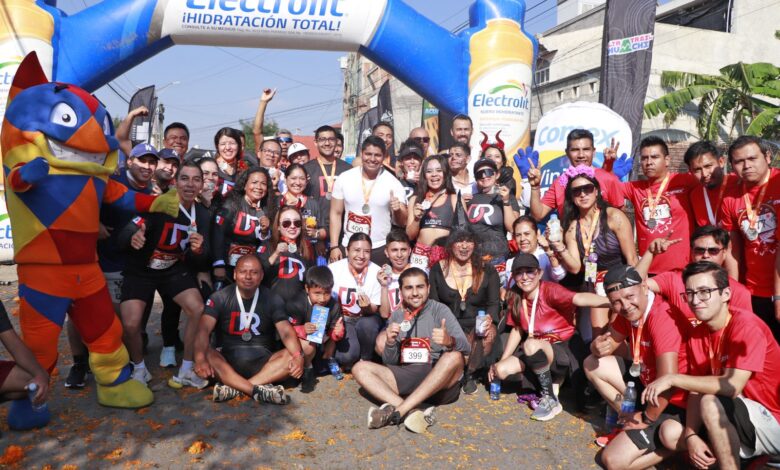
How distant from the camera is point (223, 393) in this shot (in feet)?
14.2

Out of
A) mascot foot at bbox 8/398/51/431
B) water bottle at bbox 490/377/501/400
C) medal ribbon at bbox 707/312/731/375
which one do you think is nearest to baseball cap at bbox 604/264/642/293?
medal ribbon at bbox 707/312/731/375

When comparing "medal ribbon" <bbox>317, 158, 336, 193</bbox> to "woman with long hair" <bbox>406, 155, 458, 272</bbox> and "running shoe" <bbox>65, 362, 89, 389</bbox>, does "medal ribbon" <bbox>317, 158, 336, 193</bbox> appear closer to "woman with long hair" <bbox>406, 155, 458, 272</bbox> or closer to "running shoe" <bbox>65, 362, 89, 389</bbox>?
"woman with long hair" <bbox>406, 155, 458, 272</bbox>

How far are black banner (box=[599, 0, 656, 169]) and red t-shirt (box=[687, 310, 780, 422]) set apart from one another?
22.9 ft

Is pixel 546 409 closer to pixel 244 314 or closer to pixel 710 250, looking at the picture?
pixel 710 250

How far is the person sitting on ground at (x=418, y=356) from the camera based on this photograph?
166 inches

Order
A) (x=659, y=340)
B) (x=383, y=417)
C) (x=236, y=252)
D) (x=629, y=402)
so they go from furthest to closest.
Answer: (x=236, y=252), (x=383, y=417), (x=629, y=402), (x=659, y=340)

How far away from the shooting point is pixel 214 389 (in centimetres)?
438

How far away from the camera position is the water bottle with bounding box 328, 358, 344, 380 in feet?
16.6

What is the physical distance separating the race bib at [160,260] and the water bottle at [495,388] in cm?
275

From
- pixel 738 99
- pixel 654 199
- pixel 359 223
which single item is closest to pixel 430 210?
pixel 359 223

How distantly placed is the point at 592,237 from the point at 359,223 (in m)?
2.13

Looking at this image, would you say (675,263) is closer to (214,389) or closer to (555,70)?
(214,389)

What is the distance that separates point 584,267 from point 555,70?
20.2 metres

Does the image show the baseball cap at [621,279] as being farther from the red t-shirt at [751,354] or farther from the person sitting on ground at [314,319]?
the person sitting on ground at [314,319]
